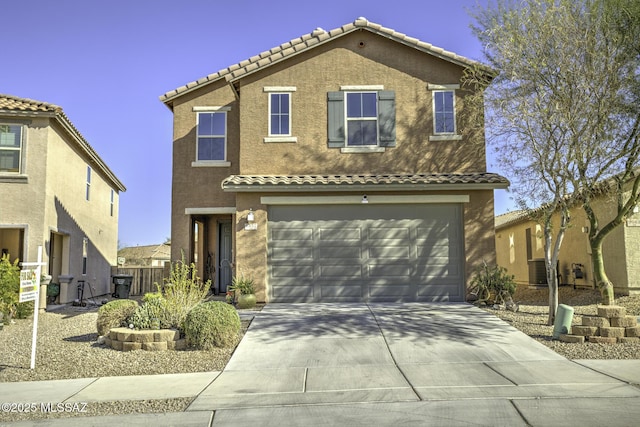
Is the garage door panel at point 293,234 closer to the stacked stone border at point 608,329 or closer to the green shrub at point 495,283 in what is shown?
the green shrub at point 495,283

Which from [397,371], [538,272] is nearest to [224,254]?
[397,371]

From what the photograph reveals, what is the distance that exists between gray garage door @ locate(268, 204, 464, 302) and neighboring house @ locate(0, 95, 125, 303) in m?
6.60

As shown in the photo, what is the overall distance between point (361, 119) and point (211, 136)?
4523 millimetres

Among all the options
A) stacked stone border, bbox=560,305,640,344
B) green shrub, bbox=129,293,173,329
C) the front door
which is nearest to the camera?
stacked stone border, bbox=560,305,640,344

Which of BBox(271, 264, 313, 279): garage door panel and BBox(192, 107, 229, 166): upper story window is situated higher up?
BBox(192, 107, 229, 166): upper story window

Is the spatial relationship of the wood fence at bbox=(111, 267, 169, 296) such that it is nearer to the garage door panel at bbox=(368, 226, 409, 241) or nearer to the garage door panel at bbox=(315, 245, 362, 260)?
the garage door panel at bbox=(315, 245, 362, 260)

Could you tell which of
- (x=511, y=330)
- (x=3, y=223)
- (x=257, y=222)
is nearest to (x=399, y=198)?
(x=257, y=222)

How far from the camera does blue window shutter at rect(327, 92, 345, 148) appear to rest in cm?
1470

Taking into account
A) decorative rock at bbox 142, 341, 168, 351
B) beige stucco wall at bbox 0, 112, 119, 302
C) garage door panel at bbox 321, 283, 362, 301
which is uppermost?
beige stucco wall at bbox 0, 112, 119, 302

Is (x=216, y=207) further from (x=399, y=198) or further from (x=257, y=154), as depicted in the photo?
(x=399, y=198)

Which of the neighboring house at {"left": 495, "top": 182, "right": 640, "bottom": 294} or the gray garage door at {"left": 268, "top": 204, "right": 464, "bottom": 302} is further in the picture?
the neighboring house at {"left": 495, "top": 182, "right": 640, "bottom": 294}

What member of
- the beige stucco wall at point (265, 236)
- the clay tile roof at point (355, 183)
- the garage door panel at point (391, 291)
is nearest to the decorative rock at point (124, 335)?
the beige stucco wall at point (265, 236)

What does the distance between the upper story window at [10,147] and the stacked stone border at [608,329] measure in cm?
1438

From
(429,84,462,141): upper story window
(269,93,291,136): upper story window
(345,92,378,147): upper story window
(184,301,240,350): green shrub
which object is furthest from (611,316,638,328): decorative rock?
(269,93,291,136): upper story window
